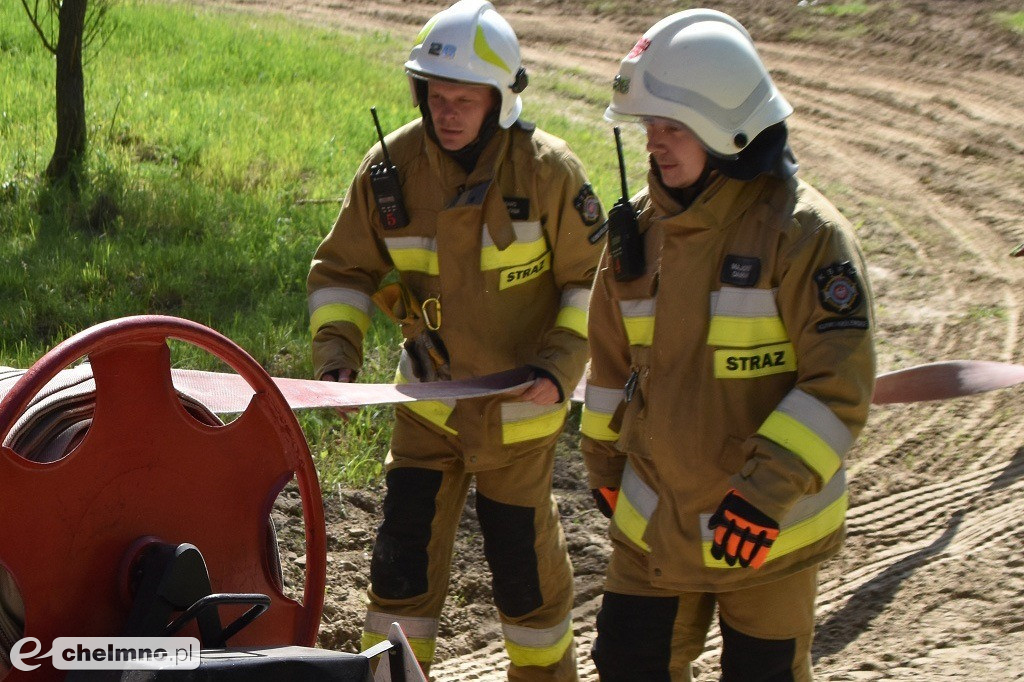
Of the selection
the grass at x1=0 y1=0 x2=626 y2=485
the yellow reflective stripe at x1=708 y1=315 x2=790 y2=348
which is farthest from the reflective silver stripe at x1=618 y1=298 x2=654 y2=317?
the grass at x1=0 y1=0 x2=626 y2=485

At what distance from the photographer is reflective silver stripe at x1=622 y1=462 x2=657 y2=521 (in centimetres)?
322

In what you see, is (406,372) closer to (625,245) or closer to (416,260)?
(416,260)

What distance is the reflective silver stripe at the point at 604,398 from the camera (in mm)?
3424

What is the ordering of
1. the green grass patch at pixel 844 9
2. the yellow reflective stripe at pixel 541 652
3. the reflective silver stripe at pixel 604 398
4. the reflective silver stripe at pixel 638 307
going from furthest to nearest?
the green grass patch at pixel 844 9 → the yellow reflective stripe at pixel 541 652 → the reflective silver stripe at pixel 604 398 → the reflective silver stripe at pixel 638 307

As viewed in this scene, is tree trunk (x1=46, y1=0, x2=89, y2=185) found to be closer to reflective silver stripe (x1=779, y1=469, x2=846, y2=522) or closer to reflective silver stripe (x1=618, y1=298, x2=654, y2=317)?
reflective silver stripe (x1=618, y1=298, x2=654, y2=317)

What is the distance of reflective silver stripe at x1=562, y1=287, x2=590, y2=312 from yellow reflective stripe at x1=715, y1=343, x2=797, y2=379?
95cm

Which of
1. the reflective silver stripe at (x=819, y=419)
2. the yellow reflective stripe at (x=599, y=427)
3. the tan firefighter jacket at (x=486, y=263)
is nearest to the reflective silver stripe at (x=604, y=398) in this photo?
the yellow reflective stripe at (x=599, y=427)

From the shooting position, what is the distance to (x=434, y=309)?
12.8ft

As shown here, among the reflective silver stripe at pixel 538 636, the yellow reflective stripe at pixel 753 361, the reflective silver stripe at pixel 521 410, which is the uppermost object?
the yellow reflective stripe at pixel 753 361

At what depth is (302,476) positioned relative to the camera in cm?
282

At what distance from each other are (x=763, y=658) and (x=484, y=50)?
76.5 inches

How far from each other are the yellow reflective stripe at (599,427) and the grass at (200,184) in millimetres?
2290

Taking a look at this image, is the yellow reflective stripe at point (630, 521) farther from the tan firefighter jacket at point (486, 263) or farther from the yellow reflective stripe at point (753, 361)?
the tan firefighter jacket at point (486, 263)

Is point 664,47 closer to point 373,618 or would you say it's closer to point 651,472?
point 651,472
